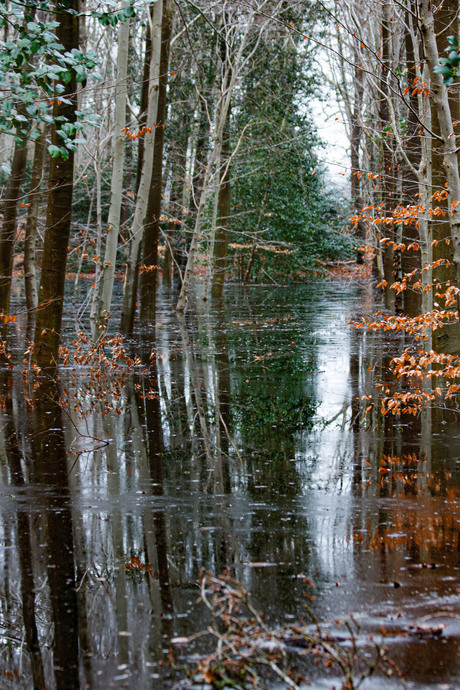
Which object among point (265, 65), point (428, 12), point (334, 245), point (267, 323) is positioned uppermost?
point (265, 65)

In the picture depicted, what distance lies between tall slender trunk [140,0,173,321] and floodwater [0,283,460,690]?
269 inches

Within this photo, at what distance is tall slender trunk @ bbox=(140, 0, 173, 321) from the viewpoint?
15.7 metres

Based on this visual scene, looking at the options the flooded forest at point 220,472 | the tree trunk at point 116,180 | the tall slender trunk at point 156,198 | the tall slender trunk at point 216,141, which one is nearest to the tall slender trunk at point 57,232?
the flooded forest at point 220,472

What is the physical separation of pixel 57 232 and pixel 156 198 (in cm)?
775

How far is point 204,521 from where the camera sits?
4.94 m

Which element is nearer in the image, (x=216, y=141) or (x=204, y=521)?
(x=204, y=521)

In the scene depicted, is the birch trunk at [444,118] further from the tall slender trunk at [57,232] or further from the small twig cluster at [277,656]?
the tall slender trunk at [57,232]

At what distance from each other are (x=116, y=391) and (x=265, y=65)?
17.5 m

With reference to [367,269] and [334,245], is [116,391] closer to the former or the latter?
[334,245]

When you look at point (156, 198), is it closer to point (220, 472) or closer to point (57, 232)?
point (57, 232)

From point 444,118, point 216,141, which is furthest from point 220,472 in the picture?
point 216,141

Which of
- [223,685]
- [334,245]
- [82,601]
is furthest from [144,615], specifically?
[334,245]

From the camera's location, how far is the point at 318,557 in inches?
169

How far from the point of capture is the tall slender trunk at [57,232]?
355 inches
